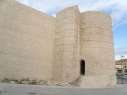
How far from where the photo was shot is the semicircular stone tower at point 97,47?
23.1 m

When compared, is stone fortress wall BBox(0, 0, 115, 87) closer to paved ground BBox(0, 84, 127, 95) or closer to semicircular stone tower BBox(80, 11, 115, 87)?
semicircular stone tower BBox(80, 11, 115, 87)

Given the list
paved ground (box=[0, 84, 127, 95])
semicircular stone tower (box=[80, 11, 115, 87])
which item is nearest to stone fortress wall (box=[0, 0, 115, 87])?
semicircular stone tower (box=[80, 11, 115, 87])

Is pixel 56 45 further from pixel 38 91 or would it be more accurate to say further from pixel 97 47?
pixel 38 91

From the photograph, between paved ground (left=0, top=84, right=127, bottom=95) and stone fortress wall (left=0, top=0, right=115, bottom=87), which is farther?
stone fortress wall (left=0, top=0, right=115, bottom=87)

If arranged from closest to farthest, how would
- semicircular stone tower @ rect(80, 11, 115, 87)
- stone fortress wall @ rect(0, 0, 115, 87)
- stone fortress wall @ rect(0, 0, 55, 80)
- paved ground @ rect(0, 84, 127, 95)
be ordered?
paved ground @ rect(0, 84, 127, 95)
stone fortress wall @ rect(0, 0, 55, 80)
stone fortress wall @ rect(0, 0, 115, 87)
semicircular stone tower @ rect(80, 11, 115, 87)

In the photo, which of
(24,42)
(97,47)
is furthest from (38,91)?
(97,47)

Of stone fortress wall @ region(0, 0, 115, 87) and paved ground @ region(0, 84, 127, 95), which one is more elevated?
stone fortress wall @ region(0, 0, 115, 87)

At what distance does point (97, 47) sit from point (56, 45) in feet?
14.2

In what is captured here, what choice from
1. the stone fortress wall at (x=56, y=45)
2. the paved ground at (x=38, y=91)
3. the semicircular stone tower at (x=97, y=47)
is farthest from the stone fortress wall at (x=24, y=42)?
the paved ground at (x=38, y=91)

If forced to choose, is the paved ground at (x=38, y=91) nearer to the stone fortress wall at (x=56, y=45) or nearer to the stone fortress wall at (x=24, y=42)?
the stone fortress wall at (x=24, y=42)

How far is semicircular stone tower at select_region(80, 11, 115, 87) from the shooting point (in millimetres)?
23141

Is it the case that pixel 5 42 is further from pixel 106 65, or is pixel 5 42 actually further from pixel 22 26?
pixel 106 65

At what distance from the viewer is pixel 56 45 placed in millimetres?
22625

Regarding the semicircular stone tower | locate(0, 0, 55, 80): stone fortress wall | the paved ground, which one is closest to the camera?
the paved ground
